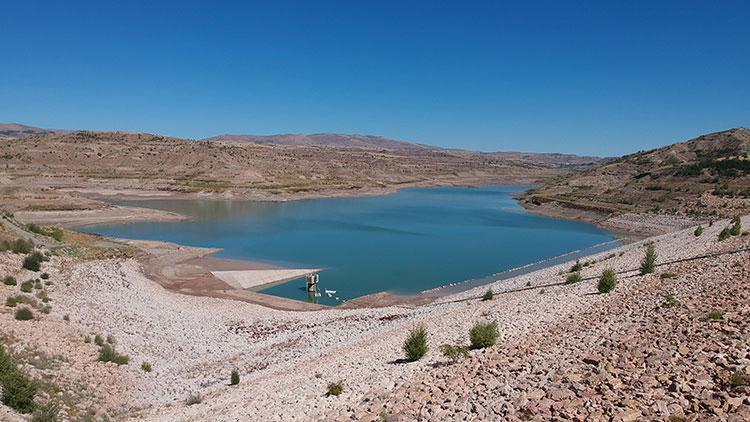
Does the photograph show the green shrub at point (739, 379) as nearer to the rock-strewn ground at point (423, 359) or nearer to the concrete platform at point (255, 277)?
the rock-strewn ground at point (423, 359)

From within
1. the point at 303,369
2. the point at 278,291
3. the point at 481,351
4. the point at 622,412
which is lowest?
the point at 278,291

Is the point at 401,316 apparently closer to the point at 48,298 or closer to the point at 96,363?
the point at 96,363

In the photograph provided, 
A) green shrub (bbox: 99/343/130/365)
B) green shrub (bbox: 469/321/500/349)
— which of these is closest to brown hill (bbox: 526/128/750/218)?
green shrub (bbox: 469/321/500/349)

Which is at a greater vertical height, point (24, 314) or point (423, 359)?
point (423, 359)

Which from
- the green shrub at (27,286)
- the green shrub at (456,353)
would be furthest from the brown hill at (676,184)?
the green shrub at (27,286)

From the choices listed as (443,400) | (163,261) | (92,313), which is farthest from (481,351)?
(163,261)

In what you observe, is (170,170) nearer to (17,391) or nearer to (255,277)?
(255,277)

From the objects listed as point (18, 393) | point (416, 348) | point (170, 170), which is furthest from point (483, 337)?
point (170, 170)
